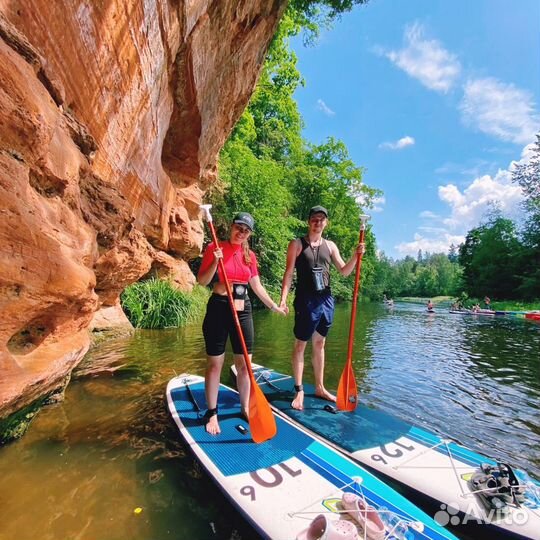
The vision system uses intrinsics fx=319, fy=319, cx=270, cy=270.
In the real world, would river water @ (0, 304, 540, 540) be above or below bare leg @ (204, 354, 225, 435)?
below

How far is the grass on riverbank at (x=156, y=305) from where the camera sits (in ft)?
35.0

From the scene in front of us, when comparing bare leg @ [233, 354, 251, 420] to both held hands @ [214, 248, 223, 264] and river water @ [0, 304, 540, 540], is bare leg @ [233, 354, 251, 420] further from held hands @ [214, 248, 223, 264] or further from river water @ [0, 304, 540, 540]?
held hands @ [214, 248, 223, 264]

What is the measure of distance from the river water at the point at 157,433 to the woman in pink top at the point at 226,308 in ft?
2.52

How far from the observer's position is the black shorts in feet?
11.4

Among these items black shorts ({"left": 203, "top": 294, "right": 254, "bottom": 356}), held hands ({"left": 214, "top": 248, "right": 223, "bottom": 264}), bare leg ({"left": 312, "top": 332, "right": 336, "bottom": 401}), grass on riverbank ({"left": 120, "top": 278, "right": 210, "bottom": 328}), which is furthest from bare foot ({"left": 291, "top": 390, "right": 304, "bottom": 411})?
grass on riverbank ({"left": 120, "top": 278, "right": 210, "bottom": 328})

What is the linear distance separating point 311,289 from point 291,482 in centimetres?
214

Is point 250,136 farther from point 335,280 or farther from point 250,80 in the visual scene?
point 335,280

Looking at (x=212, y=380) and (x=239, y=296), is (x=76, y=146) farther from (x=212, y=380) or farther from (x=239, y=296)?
(x=212, y=380)

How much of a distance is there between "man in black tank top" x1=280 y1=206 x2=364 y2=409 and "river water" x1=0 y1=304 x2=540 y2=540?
163cm

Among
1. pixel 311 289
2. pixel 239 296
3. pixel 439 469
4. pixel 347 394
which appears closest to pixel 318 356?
pixel 347 394

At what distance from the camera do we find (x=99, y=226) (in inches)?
152

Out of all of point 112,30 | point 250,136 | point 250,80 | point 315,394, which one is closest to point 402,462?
point 315,394

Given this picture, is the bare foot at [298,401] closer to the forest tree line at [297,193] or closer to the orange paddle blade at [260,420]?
the orange paddle blade at [260,420]

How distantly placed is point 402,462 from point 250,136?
72.8ft
